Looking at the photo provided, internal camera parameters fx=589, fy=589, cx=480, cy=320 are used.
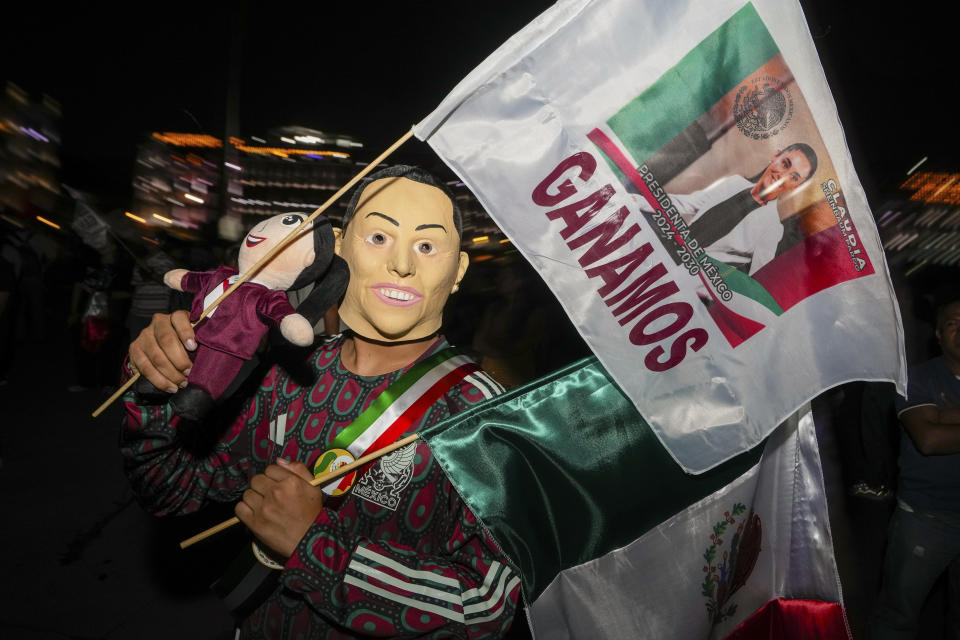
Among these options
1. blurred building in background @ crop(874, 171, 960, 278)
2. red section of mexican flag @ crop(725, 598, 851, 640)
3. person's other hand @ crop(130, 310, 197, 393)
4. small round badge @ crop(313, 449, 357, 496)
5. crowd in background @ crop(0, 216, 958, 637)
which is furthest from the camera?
blurred building in background @ crop(874, 171, 960, 278)

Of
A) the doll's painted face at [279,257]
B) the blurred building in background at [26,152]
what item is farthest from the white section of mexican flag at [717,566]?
the blurred building in background at [26,152]

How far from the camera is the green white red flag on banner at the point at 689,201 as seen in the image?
1.39m

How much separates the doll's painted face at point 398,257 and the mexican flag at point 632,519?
0.35 m

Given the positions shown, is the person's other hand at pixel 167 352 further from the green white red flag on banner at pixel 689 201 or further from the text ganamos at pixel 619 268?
the text ganamos at pixel 619 268

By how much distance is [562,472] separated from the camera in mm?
1540

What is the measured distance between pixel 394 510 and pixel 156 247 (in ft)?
17.0

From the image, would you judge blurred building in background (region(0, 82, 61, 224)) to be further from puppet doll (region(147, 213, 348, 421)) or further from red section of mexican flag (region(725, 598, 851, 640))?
red section of mexican flag (region(725, 598, 851, 640))

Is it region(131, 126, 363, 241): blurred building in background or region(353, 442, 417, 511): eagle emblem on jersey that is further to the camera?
region(131, 126, 363, 241): blurred building in background

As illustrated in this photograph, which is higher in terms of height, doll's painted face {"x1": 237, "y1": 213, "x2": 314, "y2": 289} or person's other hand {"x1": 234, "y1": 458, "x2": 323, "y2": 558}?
doll's painted face {"x1": 237, "y1": 213, "x2": 314, "y2": 289}

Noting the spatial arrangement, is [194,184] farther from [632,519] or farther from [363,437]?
[632,519]

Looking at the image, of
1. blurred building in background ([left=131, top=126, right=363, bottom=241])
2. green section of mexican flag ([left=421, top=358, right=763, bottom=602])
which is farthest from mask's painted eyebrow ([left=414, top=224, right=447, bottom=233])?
blurred building in background ([left=131, top=126, right=363, bottom=241])

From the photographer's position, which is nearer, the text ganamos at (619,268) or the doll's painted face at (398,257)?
the text ganamos at (619,268)

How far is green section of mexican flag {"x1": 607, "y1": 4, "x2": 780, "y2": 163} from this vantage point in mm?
1394

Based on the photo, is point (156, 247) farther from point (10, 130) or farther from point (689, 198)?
point (689, 198)
